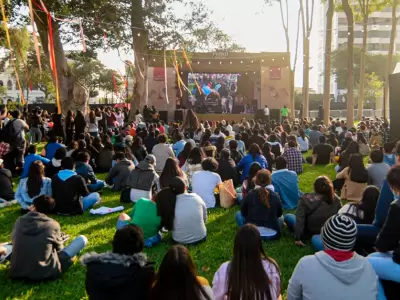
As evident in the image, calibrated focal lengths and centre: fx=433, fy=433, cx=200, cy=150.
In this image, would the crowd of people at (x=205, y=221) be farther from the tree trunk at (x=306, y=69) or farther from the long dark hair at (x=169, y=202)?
the tree trunk at (x=306, y=69)

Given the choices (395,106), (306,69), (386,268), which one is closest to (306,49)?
(306,69)

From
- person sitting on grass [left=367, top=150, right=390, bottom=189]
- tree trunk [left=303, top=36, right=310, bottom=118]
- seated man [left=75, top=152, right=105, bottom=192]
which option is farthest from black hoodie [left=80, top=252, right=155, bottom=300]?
tree trunk [left=303, top=36, right=310, bottom=118]

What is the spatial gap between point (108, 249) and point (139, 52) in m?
15.5

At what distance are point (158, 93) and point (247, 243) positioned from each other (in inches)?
1010

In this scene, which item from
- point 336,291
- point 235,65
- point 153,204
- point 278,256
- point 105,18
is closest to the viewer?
point 336,291

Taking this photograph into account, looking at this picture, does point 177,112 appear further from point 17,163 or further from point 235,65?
point 17,163

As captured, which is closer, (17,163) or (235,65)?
(17,163)

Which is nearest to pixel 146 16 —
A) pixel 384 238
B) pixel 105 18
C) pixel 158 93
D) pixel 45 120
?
pixel 105 18

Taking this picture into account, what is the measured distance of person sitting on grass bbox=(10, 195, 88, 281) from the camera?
4340mm

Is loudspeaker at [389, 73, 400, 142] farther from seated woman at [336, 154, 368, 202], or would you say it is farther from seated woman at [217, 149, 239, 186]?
seated woman at [217, 149, 239, 186]

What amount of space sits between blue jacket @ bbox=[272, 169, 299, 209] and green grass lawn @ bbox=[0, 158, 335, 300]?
0.85 m

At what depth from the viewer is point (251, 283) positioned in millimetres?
2924

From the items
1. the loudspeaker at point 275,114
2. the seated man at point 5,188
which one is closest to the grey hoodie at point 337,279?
the seated man at point 5,188

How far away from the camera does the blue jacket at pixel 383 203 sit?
435 centimetres
